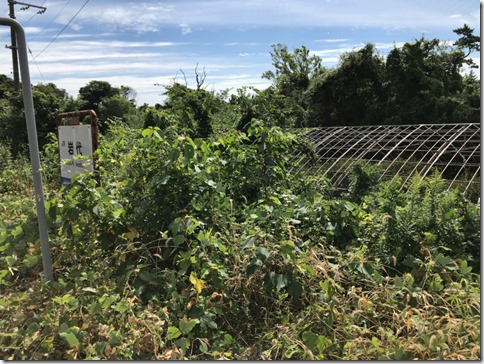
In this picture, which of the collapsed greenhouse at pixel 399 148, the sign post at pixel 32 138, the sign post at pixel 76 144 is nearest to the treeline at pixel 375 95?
the collapsed greenhouse at pixel 399 148

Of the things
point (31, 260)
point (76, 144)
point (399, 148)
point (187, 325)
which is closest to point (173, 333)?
point (187, 325)

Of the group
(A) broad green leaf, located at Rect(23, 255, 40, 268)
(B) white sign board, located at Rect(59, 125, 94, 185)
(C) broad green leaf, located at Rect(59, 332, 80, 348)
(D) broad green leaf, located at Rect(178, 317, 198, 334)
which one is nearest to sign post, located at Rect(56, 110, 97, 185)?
(B) white sign board, located at Rect(59, 125, 94, 185)

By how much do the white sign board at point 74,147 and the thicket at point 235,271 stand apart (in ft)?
2.15

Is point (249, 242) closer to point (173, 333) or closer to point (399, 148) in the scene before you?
point (173, 333)

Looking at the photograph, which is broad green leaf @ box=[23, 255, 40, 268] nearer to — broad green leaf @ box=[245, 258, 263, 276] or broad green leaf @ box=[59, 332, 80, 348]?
broad green leaf @ box=[59, 332, 80, 348]

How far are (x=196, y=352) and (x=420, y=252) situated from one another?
1.51m

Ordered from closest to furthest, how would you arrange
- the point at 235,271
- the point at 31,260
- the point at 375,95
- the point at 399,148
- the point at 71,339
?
the point at 71,339, the point at 235,271, the point at 31,260, the point at 399,148, the point at 375,95

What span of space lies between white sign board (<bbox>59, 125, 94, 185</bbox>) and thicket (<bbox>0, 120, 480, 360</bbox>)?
2.15ft

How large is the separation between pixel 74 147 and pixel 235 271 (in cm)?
233

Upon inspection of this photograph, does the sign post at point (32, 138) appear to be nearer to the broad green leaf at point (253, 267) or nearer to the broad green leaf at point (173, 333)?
the broad green leaf at point (173, 333)

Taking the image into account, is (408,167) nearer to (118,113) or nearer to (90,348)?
(90,348)

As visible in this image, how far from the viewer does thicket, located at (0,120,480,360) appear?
6.29 feet

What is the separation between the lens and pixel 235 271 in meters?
2.31

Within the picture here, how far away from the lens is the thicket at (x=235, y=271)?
6.29ft
